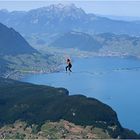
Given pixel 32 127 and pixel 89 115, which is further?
pixel 89 115

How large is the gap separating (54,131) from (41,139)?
11515mm

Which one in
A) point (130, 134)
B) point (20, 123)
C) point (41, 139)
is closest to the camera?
point (41, 139)

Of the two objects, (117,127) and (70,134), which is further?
(117,127)

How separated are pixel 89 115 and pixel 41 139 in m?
45.9

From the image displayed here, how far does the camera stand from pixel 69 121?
188m

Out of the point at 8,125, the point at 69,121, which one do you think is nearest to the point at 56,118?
the point at 69,121

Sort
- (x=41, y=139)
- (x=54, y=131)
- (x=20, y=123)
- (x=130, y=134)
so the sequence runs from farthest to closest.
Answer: (x=20, y=123)
(x=130, y=134)
(x=54, y=131)
(x=41, y=139)

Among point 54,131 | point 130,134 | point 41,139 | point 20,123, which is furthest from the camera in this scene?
point 20,123

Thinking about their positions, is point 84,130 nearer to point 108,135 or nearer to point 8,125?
point 108,135

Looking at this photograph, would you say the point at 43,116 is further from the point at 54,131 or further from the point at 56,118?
the point at 54,131

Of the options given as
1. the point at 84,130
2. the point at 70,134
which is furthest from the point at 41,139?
the point at 84,130

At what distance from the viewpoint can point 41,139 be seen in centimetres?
15675

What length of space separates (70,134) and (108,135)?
15.3m

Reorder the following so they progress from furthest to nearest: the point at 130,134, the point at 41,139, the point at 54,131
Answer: the point at 130,134, the point at 54,131, the point at 41,139
